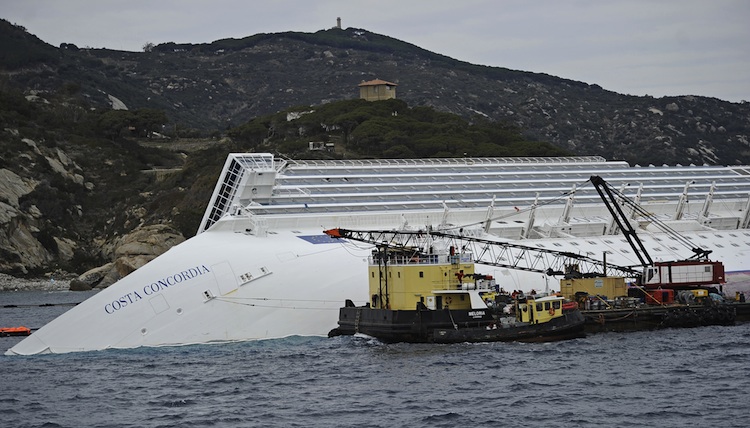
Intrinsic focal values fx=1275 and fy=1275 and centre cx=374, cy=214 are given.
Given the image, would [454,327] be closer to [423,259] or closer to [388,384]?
[423,259]

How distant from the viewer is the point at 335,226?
239 feet

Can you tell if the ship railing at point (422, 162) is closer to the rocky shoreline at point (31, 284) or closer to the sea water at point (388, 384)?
the sea water at point (388, 384)

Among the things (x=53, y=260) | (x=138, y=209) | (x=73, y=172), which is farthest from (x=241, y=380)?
(x=73, y=172)

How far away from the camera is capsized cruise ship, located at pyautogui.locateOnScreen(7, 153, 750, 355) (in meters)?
61.0

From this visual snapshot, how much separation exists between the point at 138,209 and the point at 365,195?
3387 inches

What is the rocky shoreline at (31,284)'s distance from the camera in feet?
423

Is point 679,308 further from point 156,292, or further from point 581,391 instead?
point 156,292

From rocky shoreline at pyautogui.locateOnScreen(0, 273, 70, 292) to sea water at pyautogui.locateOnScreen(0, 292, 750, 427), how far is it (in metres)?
70.3

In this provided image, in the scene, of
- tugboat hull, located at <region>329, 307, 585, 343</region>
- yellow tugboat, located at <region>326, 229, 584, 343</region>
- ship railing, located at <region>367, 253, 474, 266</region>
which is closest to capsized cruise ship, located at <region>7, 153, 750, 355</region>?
yellow tugboat, located at <region>326, 229, 584, 343</region>

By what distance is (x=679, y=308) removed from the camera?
67875 mm

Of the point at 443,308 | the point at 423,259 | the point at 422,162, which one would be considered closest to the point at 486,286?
the point at 443,308

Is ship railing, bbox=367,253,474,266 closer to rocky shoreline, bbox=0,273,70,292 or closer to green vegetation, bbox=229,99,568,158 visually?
rocky shoreline, bbox=0,273,70,292

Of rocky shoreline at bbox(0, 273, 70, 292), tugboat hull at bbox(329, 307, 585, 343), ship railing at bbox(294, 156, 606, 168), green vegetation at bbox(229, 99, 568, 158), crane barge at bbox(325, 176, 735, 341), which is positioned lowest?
tugboat hull at bbox(329, 307, 585, 343)

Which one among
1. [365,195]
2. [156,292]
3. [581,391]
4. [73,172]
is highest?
[73,172]
